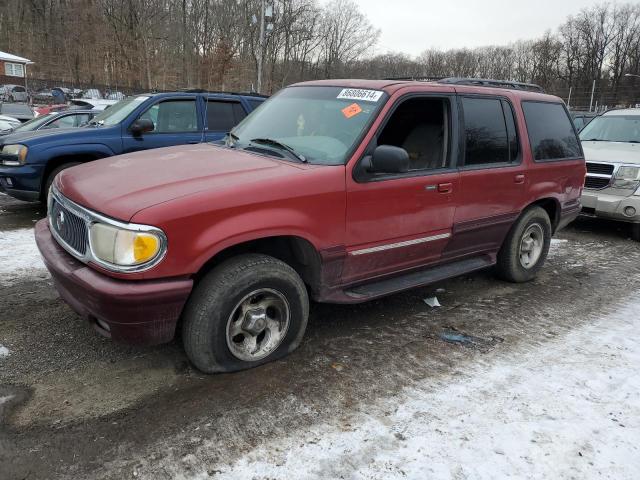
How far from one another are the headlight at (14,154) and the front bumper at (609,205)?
8183mm

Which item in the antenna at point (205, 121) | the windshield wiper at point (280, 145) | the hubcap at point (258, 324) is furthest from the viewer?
the antenna at point (205, 121)

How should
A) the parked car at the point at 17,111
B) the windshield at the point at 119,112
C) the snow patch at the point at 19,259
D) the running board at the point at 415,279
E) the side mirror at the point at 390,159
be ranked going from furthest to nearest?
the parked car at the point at 17,111 < the windshield at the point at 119,112 < the snow patch at the point at 19,259 < the running board at the point at 415,279 < the side mirror at the point at 390,159

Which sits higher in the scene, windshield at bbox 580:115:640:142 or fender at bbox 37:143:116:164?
windshield at bbox 580:115:640:142

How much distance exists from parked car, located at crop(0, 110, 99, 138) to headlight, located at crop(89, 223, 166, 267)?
7703 millimetres

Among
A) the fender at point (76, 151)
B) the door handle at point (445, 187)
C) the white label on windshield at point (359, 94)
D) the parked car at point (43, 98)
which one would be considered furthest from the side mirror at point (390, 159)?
the parked car at point (43, 98)

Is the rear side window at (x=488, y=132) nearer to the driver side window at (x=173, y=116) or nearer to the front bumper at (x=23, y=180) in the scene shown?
the driver side window at (x=173, y=116)

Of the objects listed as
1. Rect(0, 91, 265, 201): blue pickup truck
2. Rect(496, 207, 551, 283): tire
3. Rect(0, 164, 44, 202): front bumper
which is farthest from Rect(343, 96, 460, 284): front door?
Rect(0, 164, 44, 202): front bumper

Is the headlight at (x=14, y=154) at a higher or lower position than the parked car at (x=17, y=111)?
lower

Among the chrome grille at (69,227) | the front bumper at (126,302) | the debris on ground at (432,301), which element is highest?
→ the chrome grille at (69,227)

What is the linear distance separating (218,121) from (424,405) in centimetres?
629

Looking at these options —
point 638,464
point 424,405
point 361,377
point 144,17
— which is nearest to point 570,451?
point 638,464

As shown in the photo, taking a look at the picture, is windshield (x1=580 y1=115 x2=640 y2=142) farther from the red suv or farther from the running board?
the running board

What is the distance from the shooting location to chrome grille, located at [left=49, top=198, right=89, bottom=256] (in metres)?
2.99

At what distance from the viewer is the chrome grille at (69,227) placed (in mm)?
2991
